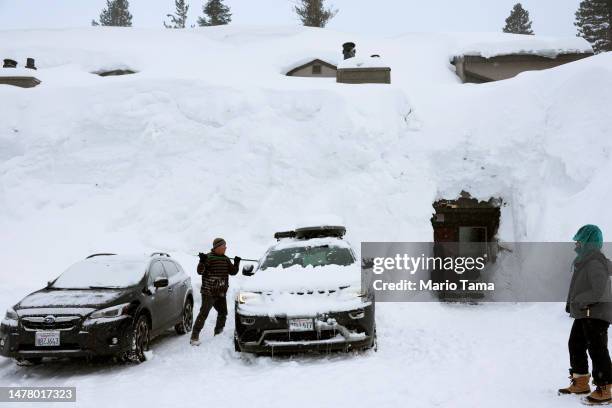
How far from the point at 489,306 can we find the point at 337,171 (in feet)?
18.8

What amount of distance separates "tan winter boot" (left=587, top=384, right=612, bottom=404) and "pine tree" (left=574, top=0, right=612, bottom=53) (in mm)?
46772

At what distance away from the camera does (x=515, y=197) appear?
12.3 metres

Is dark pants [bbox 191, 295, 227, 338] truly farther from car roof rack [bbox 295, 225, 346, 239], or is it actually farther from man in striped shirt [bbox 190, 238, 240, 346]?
car roof rack [bbox 295, 225, 346, 239]

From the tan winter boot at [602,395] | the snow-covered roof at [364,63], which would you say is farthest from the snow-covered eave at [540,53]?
the tan winter boot at [602,395]

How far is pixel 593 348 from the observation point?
4.55 metres

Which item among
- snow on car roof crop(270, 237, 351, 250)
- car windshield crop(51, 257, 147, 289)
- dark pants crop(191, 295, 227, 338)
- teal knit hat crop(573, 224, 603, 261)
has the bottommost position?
dark pants crop(191, 295, 227, 338)

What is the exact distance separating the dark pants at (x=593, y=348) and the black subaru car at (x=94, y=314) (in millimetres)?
5779

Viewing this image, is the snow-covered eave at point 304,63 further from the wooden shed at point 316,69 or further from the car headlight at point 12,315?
the car headlight at point 12,315

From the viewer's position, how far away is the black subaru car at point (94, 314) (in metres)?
6.10

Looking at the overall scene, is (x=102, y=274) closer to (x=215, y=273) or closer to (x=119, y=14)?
(x=215, y=273)

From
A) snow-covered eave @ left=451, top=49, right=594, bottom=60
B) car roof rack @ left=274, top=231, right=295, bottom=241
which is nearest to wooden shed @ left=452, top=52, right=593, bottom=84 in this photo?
snow-covered eave @ left=451, top=49, right=594, bottom=60

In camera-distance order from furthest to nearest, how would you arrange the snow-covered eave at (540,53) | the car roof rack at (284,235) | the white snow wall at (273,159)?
the snow-covered eave at (540,53) → the white snow wall at (273,159) → the car roof rack at (284,235)

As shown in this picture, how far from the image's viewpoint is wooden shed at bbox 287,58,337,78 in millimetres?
26281

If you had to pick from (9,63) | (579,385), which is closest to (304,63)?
(9,63)
